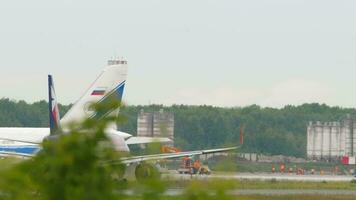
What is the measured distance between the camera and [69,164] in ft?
20.3

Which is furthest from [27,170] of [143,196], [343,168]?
[343,168]

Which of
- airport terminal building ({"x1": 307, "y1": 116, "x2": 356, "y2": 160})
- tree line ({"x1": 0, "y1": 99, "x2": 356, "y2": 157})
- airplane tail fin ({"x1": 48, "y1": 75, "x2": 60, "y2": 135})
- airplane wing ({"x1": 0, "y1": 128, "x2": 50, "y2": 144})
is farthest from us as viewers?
tree line ({"x1": 0, "y1": 99, "x2": 356, "y2": 157})

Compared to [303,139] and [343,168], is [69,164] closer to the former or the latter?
[343,168]

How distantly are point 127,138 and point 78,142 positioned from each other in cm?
4836

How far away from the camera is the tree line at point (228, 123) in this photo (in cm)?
13962

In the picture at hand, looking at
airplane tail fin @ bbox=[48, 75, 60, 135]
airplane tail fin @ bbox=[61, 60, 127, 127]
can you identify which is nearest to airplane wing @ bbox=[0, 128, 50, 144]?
airplane tail fin @ bbox=[61, 60, 127, 127]

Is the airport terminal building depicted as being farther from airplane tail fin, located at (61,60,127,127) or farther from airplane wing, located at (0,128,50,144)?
airplane wing, located at (0,128,50,144)

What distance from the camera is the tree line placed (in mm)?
139625

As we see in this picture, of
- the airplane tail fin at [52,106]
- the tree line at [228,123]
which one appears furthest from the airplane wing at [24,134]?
the tree line at [228,123]

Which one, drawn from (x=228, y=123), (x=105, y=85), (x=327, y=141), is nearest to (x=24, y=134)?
(x=105, y=85)

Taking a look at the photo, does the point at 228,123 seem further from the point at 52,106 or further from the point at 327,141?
the point at 52,106

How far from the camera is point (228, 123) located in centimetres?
15588

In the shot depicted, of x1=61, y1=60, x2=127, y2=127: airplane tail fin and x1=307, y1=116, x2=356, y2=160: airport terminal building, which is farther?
x1=307, y1=116, x2=356, y2=160: airport terminal building

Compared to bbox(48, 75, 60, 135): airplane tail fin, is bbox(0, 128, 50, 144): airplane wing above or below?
below
